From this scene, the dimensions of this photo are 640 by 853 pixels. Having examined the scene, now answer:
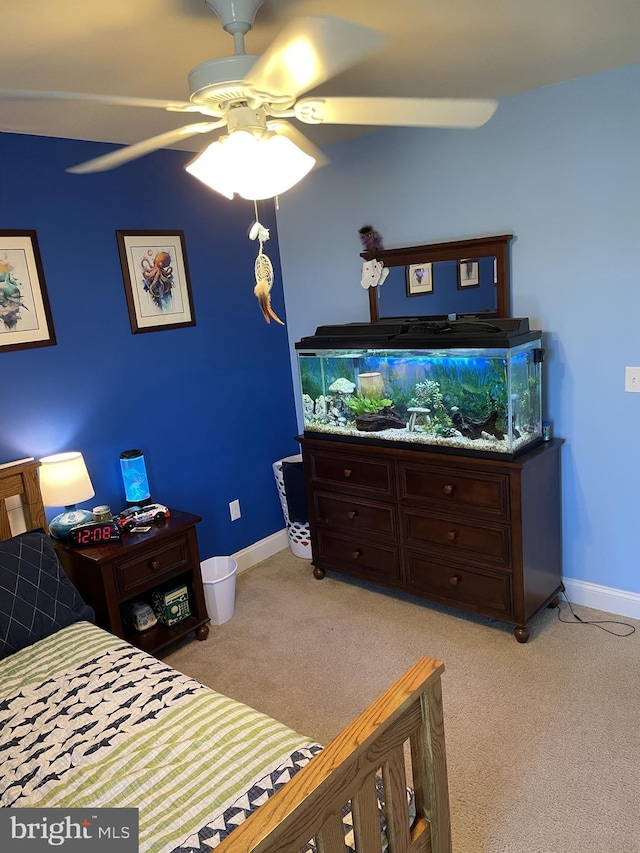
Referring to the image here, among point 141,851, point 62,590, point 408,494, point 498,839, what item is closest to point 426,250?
point 408,494

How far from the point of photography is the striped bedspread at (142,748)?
1421 mm

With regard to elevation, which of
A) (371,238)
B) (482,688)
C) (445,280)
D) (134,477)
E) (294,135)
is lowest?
(482,688)

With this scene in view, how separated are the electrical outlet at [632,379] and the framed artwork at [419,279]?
3.31 feet

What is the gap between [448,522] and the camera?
2.94 metres

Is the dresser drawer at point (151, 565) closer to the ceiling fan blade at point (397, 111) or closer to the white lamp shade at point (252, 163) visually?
the white lamp shade at point (252, 163)

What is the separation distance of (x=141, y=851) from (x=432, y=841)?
2.22 feet

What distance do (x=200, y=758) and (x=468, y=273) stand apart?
239 centimetres

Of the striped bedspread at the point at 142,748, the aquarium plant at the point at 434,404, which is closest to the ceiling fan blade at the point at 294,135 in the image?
the aquarium plant at the point at 434,404

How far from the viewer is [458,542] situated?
115 inches

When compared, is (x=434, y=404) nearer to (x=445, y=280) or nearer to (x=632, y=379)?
(x=445, y=280)

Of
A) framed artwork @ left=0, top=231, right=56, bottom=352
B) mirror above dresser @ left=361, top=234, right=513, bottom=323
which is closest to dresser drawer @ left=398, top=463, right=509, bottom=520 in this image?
mirror above dresser @ left=361, top=234, right=513, bottom=323

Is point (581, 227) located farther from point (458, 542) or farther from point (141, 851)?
point (141, 851)

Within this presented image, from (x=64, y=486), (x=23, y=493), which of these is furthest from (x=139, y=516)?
(x=23, y=493)

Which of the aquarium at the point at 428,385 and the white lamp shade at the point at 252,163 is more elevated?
the white lamp shade at the point at 252,163
